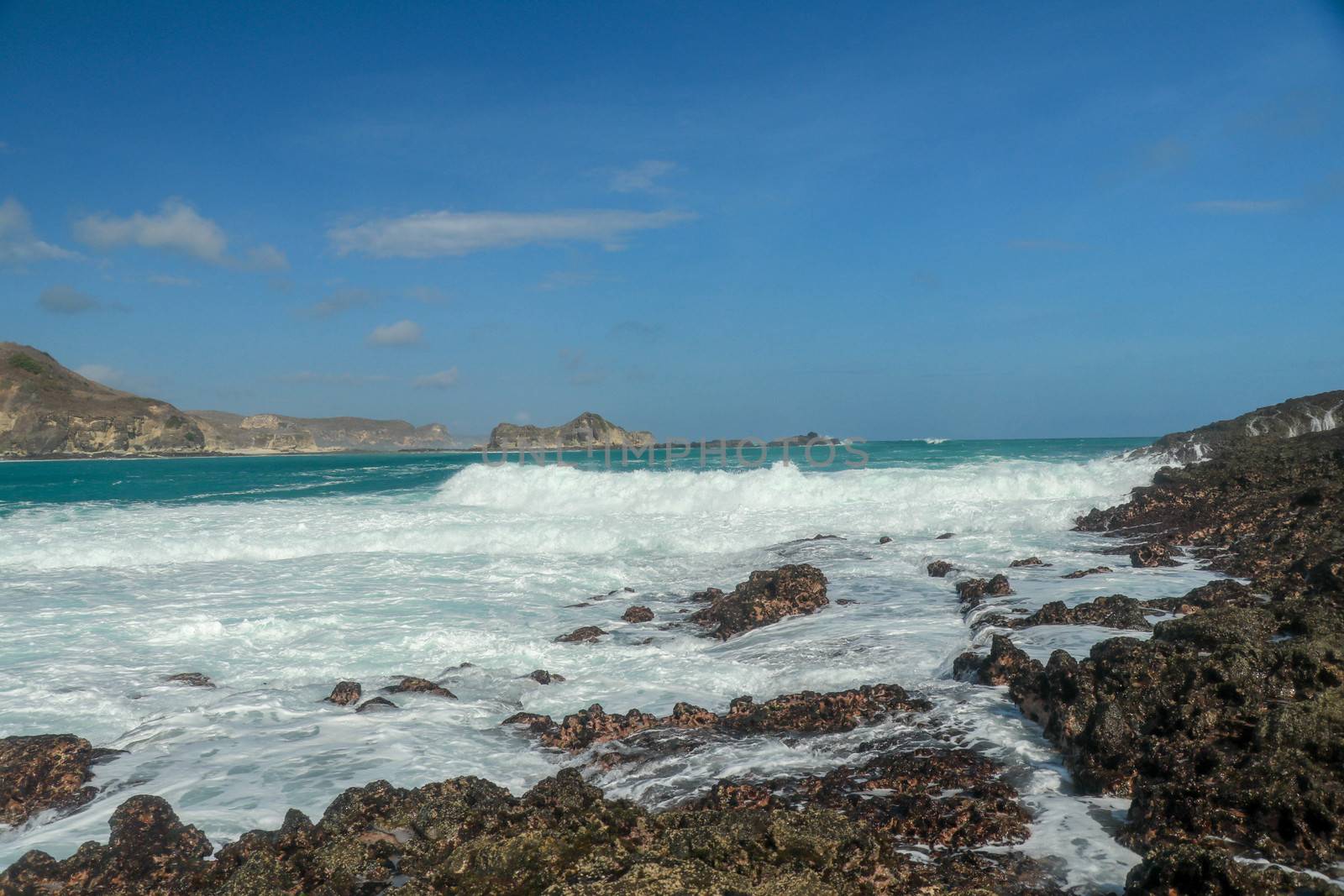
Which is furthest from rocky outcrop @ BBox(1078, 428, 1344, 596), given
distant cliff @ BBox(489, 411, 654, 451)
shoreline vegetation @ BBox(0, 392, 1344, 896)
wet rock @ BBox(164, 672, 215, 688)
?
distant cliff @ BBox(489, 411, 654, 451)

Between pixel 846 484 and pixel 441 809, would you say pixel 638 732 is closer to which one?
pixel 441 809

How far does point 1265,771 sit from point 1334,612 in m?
3.59

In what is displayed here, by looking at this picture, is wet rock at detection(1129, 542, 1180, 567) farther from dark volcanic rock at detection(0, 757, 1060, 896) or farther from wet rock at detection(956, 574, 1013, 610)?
dark volcanic rock at detection(0, 757, 1060, 896)

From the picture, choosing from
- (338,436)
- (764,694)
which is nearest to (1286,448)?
(764,694)

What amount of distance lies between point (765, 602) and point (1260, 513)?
10.3 metres

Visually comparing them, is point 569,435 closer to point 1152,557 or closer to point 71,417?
point 71,417

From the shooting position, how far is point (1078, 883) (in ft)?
12.7

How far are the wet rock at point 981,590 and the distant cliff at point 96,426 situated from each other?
401 feet

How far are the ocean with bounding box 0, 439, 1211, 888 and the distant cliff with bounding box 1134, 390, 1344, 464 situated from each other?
2327 millimetres

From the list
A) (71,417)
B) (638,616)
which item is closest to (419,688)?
(638,616)

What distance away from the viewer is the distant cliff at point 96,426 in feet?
333

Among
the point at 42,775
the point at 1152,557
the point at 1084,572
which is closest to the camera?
the point at 42,775

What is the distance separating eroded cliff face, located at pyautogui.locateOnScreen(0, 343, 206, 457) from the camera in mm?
101188

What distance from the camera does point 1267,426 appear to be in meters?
25.1
